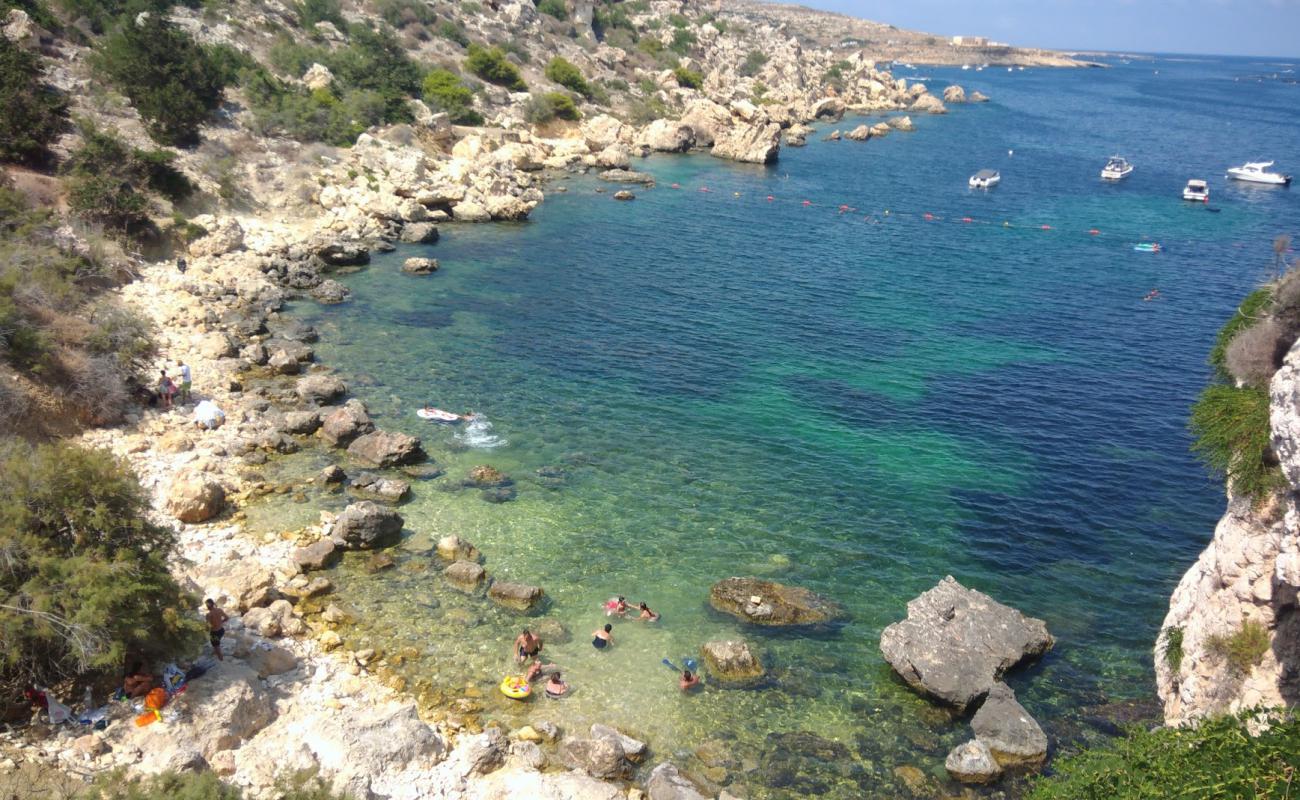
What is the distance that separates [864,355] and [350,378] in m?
26.0

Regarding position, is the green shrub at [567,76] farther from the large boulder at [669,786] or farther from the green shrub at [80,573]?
the large boulder at [669,786]

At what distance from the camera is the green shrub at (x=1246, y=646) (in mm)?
16516

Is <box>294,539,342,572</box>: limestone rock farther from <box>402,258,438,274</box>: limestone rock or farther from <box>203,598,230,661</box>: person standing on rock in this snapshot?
<box>402,258,438,274</box>: limestone rock

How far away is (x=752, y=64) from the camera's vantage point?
447 feet

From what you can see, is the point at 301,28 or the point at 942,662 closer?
the point at 942,662

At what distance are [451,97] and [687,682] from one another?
69.4m

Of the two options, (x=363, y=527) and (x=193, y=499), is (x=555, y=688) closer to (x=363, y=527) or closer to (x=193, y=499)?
(x=363, y=527)

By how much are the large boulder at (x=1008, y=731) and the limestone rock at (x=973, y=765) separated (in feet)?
1.71

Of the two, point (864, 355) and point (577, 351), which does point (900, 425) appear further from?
point (577, 351)

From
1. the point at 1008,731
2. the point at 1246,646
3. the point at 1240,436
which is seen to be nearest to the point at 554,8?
the point at 1240,436

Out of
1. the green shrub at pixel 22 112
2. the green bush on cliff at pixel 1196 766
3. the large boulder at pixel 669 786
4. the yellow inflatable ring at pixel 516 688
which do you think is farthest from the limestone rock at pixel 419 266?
the green bush on cliff at pixel 1196 766

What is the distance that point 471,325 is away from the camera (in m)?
41.6

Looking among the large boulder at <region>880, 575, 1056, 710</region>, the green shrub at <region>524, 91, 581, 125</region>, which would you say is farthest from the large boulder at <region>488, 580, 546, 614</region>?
the green shrub at <region>524, 91, 581, 125</region>

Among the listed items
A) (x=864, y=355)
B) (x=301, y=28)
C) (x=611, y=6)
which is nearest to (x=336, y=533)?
(x=864, y=355)
